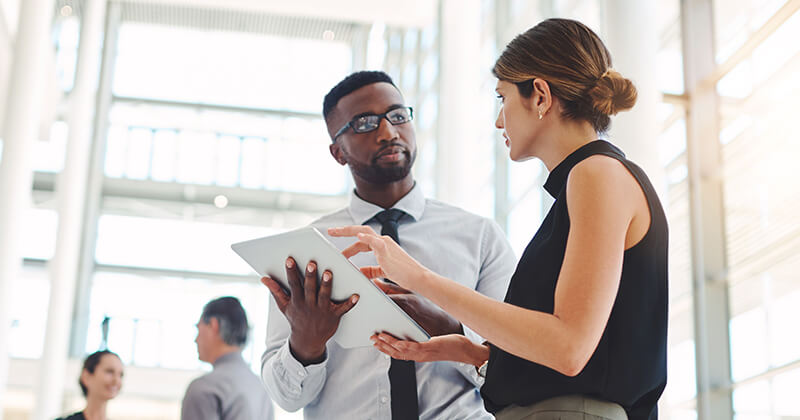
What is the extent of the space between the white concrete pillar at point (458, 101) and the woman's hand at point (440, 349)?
6.75 meters

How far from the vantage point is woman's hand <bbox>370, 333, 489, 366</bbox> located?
1.99 metres

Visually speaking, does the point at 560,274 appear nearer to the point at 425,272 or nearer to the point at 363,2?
the point at 425,272

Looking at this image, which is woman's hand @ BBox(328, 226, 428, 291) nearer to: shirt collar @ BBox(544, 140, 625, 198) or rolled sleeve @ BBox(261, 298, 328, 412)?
shirt collar @ BBox(544, 140, 625, 198)

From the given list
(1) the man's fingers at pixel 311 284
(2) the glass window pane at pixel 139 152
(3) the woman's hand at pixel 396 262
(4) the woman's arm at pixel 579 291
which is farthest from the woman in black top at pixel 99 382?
(2) the glass window pane at pixel 139 152

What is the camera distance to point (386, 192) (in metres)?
2.66

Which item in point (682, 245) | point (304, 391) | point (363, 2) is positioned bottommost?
point (304, 391)

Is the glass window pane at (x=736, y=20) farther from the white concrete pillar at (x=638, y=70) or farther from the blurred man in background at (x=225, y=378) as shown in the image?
the blurred man in background at (x=225, y=378)

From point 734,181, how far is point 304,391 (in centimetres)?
449

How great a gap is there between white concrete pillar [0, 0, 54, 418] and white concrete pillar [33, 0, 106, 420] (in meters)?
3.93

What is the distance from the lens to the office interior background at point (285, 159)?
5.43 meters

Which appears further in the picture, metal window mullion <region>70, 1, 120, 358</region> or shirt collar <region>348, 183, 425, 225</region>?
metal window mullion <region>70, 1, 120, 358</region>

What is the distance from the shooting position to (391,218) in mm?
2598

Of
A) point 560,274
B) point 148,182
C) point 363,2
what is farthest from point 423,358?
point 148,182

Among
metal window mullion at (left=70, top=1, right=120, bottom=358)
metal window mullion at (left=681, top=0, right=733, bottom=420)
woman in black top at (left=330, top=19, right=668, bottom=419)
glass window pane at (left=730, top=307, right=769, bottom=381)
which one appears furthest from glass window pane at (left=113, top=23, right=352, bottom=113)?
woman in black top at (left=330, top=19, right=668, bottom=419)
